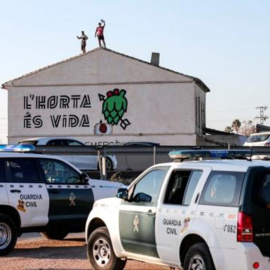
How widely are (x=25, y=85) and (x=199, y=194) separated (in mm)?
49982

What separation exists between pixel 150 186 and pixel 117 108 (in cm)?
4637

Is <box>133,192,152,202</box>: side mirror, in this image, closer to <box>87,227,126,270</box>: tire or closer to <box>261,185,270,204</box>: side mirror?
<box>87,227,126,270</box>: tire

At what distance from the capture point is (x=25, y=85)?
192 feet

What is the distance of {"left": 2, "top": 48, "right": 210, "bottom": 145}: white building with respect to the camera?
55969 millimetres

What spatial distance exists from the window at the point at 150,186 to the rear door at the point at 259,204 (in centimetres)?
172

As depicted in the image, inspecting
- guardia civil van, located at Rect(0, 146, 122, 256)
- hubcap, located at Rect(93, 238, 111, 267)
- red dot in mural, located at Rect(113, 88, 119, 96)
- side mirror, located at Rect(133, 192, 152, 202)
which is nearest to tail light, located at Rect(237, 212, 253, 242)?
side mirror, located at Rect(133, 192, 152, 202)

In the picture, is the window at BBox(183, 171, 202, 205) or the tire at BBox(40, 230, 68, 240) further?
the tire at BBox(40, 230, 68, 240)

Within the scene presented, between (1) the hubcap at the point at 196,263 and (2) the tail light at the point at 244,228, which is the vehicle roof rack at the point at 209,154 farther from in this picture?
(2) the tail light at the point at 244,228

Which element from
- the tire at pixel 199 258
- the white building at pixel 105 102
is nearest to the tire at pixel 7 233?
the tire at pixel 199 258

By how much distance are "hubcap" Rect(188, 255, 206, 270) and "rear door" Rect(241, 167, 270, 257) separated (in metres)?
0.73

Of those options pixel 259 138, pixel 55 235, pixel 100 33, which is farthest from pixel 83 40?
pixel 55 235

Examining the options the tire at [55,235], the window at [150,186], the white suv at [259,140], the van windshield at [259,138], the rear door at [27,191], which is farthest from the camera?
the van windshield at [259,138]

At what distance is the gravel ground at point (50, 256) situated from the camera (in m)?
→ 12.2

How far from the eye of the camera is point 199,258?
9055 millimetres
